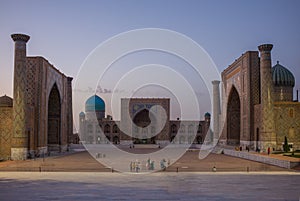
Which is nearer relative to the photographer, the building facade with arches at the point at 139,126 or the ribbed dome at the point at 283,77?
the ribbed dome at the point at 283,77

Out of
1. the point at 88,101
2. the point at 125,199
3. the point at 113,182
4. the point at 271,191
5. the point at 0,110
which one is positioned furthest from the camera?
the point at 88,101

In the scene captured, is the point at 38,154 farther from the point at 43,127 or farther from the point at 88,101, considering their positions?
the point at 88,101

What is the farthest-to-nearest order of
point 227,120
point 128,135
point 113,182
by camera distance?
point 128,135 → point 227,120 → point 113,182

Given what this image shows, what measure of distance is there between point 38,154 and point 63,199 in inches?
714

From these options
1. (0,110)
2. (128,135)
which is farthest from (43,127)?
(128,135)

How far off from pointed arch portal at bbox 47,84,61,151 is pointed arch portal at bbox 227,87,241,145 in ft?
58.1

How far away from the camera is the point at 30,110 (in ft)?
87.8

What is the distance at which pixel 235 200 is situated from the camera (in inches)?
419

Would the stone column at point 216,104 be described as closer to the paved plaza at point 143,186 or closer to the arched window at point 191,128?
the arched window at point 191,128

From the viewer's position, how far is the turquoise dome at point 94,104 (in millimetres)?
64438

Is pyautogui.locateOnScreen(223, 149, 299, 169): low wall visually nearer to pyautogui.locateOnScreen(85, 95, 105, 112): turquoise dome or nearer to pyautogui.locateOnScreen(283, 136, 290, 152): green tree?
pyautogui.locateOnScreen(283, 136, 290, 152): green tree

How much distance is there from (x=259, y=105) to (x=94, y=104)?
37.0 metres

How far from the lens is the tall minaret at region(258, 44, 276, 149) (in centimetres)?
2925

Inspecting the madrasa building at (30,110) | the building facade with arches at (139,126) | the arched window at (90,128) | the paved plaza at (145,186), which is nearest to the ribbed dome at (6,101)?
the madrasa building at (30,110)
